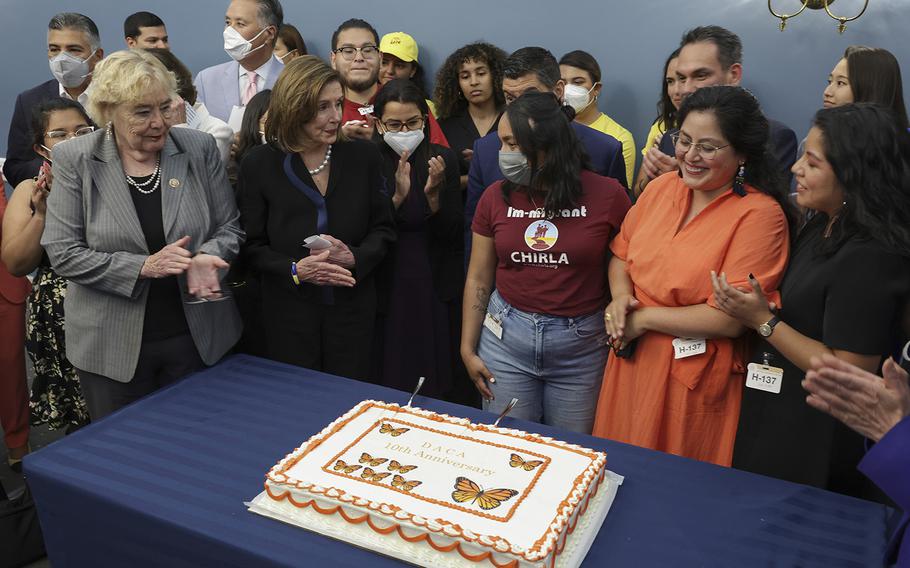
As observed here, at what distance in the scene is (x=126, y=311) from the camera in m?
2.21

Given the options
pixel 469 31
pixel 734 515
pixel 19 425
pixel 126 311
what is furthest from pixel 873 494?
pixel 469 31

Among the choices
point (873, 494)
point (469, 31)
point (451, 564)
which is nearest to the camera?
point (451, 564)

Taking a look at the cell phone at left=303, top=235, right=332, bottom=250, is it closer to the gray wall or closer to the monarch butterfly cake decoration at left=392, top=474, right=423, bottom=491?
the monarch butterfly cake decoration at left=392, top=474, right=423, bottom=491

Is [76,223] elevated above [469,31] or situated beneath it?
situated beneath

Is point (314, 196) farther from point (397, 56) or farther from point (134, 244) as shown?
point (397, 56)

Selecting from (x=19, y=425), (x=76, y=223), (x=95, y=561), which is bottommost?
(x=19, y=425)

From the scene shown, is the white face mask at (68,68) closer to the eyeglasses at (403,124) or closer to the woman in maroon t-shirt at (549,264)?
the eyeglasses at (403,124)

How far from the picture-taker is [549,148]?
2.26 m

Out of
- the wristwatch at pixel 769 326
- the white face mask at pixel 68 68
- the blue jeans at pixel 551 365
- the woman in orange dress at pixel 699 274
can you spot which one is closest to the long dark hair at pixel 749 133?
the woman in orange dress at pixel 699 274

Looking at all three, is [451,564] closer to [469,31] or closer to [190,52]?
[469,31]

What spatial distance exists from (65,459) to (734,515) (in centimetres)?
148

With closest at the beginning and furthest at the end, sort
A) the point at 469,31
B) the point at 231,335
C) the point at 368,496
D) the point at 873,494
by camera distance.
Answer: the point at 368,496 → the point at 873,494 → the point at 231,335 → the point at 469,31

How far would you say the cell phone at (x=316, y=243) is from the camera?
7.95 feet

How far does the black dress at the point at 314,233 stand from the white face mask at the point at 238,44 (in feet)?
6.01
